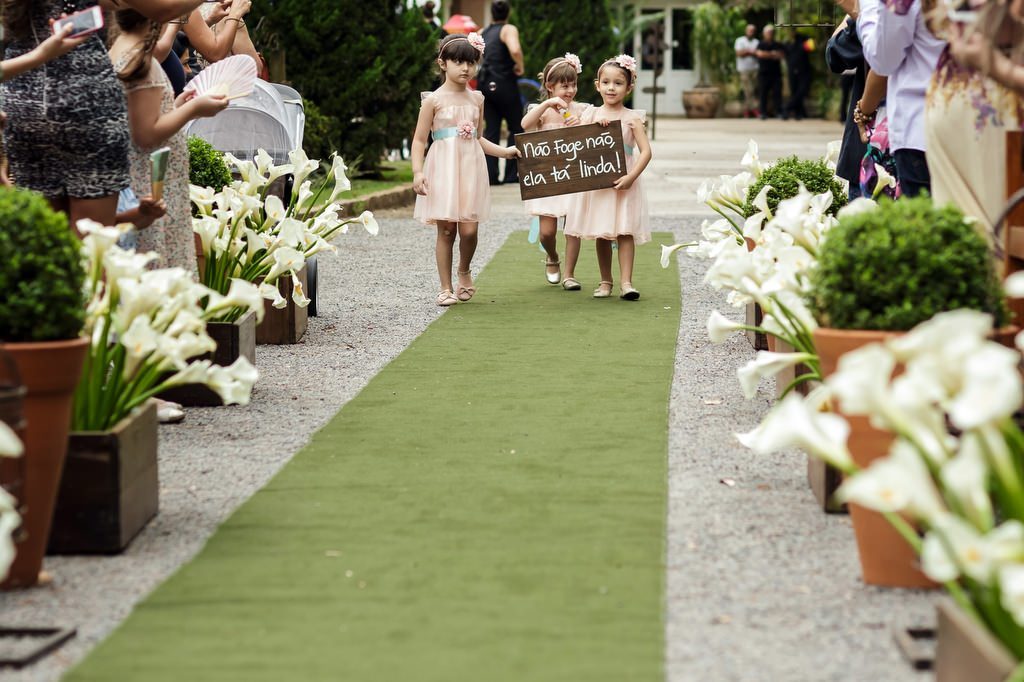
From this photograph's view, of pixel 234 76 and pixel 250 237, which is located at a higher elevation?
pixel 234 76

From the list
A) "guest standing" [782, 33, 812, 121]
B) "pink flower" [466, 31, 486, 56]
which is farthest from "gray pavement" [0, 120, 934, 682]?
"guest standing" [782, 33, 812, 121]

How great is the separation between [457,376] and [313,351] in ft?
3.48

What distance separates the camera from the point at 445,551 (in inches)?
167

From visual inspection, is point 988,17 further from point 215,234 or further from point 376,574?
point 215,234

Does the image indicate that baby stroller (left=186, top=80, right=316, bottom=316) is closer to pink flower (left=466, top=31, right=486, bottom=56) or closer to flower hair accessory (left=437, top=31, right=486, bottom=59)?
flower hair accessory (left=437, top=31, right=486, bottom=59)

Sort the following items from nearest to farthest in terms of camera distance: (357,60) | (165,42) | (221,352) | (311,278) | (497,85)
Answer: (221,352), (165,42), (311,278), (357,60), (497,85)

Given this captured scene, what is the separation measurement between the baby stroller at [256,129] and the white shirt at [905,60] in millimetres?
3600

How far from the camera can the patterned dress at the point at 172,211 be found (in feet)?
19.3

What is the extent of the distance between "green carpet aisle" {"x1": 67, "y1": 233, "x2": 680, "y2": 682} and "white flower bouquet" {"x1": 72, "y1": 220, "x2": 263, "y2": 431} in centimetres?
46

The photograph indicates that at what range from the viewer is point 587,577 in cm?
398

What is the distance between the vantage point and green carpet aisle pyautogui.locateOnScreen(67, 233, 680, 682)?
3.43m

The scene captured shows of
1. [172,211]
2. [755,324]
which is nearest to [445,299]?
[755,324]

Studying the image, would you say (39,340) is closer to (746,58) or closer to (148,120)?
(148,120)

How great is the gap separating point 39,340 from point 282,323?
13.2ft
